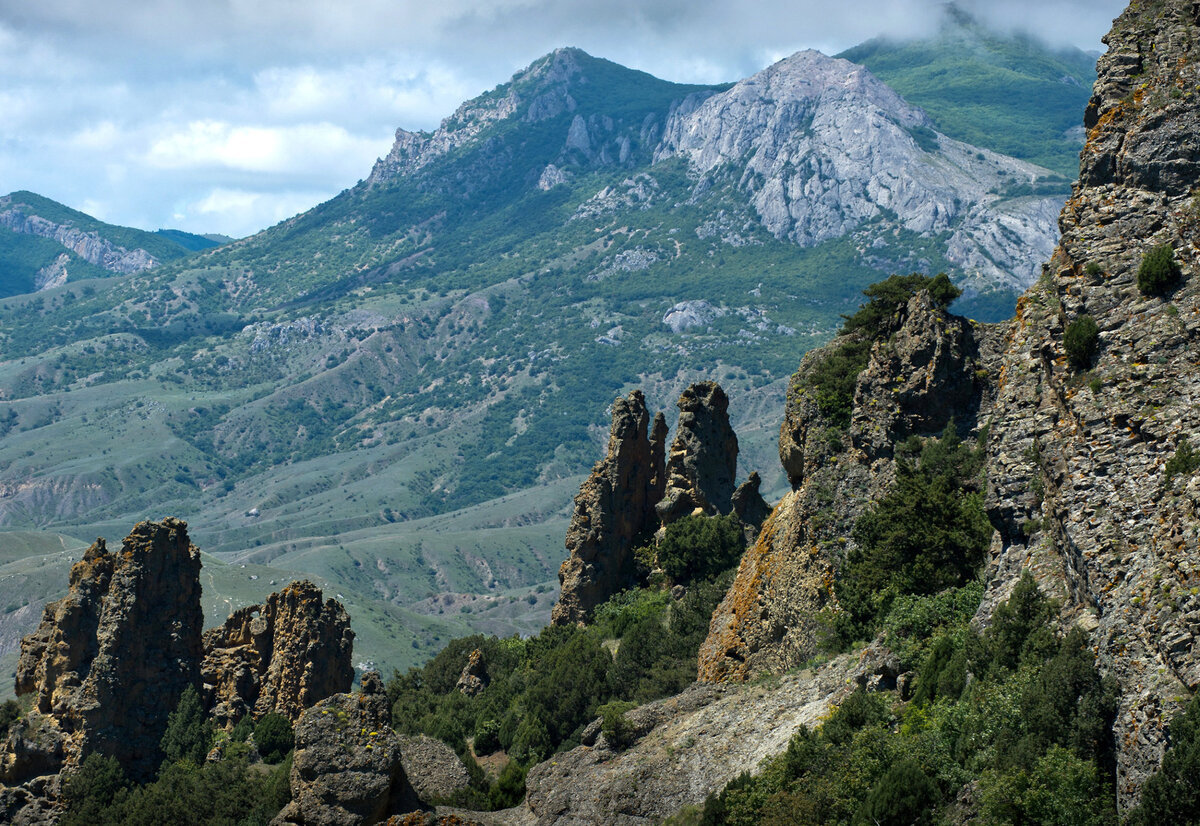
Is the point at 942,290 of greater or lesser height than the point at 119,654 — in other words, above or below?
above

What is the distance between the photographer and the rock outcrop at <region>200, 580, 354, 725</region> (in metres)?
57.1

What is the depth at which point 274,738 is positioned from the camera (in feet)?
176

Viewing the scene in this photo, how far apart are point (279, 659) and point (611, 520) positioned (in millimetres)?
20578

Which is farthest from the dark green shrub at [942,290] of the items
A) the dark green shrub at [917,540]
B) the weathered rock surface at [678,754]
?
the weathered rock surface at [678,754]

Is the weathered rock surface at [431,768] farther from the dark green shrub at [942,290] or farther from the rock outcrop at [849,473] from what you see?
the dark green shrub at [942,290]

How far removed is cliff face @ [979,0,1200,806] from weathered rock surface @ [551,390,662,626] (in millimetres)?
40312

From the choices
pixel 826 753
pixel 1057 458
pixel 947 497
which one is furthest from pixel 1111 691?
pixel 947 497

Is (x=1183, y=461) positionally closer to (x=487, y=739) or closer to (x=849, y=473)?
(x=849, y=473)

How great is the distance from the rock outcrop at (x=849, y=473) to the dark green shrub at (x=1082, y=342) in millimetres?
13483

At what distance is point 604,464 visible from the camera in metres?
72.4

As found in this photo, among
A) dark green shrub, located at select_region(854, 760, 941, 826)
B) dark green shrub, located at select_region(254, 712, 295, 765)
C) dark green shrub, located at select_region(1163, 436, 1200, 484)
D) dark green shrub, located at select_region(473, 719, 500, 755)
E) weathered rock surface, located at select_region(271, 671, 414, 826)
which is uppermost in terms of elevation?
dark green shrub, located at select_region(1163, 436, 1200, 484)

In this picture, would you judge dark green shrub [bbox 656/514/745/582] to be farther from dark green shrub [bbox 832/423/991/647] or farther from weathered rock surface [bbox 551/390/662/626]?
dark green shrub [bbox 832/423/991/647]

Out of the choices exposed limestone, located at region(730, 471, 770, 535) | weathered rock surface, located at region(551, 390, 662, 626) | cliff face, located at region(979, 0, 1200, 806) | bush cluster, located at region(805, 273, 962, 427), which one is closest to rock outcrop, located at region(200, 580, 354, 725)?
weathered rock surface, located at region(551, 390, 662, 626)

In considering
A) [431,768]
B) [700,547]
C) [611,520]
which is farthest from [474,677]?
[431,768]
